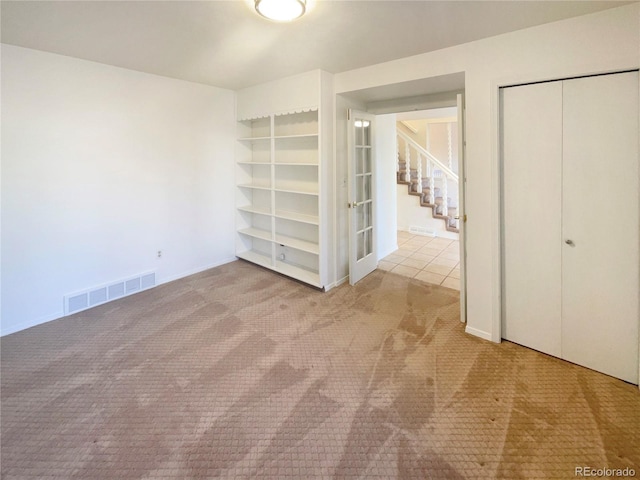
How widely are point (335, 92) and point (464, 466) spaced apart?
339 centimetres

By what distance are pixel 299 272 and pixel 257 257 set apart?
907 millimetres

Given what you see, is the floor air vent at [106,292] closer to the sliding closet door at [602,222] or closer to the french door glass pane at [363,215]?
the french door glass pane at [363,215]

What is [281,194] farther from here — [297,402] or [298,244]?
[297,402]

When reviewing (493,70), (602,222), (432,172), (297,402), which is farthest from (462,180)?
(432,172)

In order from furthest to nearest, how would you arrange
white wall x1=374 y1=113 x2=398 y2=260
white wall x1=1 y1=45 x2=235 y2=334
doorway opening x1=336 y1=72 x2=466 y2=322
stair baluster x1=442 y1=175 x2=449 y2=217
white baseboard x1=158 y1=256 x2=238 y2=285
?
stair baluster x1=442 y1=175 x2=449 y2=217 → white wall x1=374 y1=113 x2=398 y2=260 → white baseboard x1=158 y1=256 x2=238 y2=285 → doorway opening x1=336 y1=72 x2=466 y2=322 → white wall x1=1 y1=45 x2=235 y2=334

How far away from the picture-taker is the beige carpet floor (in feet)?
5.19

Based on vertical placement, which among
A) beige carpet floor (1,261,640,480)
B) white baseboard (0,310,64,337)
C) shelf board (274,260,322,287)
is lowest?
beige carpet floor (1,261,640,480)

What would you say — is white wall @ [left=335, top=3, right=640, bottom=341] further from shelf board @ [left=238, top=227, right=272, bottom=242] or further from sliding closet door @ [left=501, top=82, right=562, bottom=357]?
shelf board @ [left=238, top=227, right=272, bottom=242]

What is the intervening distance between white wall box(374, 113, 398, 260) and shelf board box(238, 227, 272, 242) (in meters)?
1.60

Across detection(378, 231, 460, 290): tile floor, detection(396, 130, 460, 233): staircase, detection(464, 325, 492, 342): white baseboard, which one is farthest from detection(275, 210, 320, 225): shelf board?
detection(396, 130, 460, 233): staircase

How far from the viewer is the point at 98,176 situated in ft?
10.9

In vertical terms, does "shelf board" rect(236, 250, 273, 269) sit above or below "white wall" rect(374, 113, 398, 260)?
below

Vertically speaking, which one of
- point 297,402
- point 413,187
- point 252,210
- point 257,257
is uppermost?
point 413,187

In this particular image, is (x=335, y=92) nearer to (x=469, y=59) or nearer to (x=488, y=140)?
(x=469, y=59)
